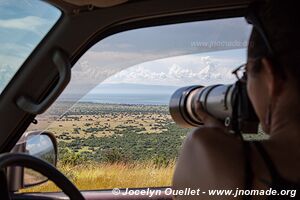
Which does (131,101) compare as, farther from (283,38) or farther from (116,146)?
(283,38)

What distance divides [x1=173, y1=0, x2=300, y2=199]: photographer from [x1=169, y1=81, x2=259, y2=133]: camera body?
34 millimetres

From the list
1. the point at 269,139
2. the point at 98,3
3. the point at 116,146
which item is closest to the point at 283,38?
the point at 269,139

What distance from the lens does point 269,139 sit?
0.91 m

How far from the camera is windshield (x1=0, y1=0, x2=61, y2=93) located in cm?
181

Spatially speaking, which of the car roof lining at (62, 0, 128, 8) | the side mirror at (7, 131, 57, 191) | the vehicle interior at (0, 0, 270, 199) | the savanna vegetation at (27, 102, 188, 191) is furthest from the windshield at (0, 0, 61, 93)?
the savanna vegetation at (27, 102, 188, 191)

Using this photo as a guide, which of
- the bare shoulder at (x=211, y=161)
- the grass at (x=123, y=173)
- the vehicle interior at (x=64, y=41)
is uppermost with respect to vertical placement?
the vehicle interior at (x=64, y=41)

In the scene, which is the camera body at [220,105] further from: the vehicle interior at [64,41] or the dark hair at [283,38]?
the vehicle interior at [64,41]

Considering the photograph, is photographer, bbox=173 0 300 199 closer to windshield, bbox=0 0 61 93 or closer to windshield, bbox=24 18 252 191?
windshield, bbox=24 18 252 191

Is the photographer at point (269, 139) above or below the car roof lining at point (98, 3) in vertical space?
below

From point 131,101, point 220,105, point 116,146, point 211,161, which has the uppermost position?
point 131,101

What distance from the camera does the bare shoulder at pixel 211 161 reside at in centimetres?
88

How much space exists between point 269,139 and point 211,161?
114mm

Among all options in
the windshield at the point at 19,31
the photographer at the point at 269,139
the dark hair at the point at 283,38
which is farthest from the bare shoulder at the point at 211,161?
the windshield at the point at 19,31

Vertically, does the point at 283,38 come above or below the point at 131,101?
below
